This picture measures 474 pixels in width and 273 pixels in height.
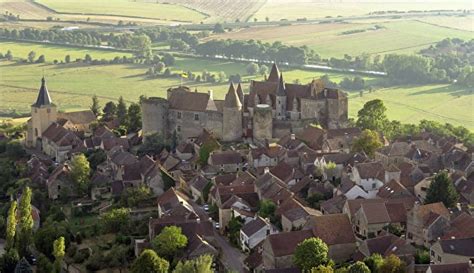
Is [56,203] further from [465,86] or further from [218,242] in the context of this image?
[465,86]

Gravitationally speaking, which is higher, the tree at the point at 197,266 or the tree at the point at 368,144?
the tree at the point at 368,144

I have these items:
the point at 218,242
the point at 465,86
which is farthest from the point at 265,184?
the point at 465,86

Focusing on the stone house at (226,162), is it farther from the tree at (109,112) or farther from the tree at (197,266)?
the tree at (109,112)

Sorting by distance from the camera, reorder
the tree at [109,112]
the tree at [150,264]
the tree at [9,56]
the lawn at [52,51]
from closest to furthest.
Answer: the tree at [150,264], the tree at [109,112], the tree at [9,56], the lawn at [52,51]

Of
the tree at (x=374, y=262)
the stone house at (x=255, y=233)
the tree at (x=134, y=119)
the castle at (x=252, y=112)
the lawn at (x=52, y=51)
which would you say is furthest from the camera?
the lawn at (x=52, y=51)

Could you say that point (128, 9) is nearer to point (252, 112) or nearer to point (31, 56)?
point (31, 56)

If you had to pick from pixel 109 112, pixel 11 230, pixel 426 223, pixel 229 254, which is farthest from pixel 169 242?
pixel 109 112

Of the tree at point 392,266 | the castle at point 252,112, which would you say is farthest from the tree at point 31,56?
the tree at point 392,266
